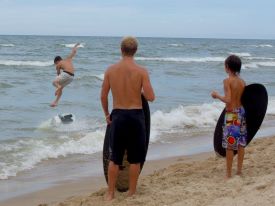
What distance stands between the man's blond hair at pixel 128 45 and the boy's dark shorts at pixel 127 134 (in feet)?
1.96

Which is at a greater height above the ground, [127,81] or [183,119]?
[127,81]

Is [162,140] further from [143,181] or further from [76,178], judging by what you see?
[143,181]

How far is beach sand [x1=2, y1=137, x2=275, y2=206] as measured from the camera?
5141mm

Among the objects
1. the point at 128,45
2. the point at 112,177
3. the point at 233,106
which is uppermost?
the point at 128,45

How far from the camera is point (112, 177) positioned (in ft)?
18.2

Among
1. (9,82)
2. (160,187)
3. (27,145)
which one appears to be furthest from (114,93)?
(9,82)

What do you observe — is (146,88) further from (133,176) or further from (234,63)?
(234,63)

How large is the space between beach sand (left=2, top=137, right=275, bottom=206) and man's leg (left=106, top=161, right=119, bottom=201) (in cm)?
8

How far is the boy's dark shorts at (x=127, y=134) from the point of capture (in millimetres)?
5238

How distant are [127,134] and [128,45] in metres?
0.90

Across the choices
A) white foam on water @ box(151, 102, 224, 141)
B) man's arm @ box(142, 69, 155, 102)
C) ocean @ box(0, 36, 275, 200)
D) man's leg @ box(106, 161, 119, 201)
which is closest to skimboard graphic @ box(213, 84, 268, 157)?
man's arm @ box(142, 69, 155, 102)

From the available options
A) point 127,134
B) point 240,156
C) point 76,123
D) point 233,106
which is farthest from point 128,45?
point 76,123

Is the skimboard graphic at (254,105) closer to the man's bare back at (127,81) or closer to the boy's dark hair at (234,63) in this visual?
the boy's dark hair at (234,63)

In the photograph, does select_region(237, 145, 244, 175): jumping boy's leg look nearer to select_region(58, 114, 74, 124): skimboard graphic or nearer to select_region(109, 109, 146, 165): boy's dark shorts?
select_region(109, 109, 146, 165): boy's dark shorts
